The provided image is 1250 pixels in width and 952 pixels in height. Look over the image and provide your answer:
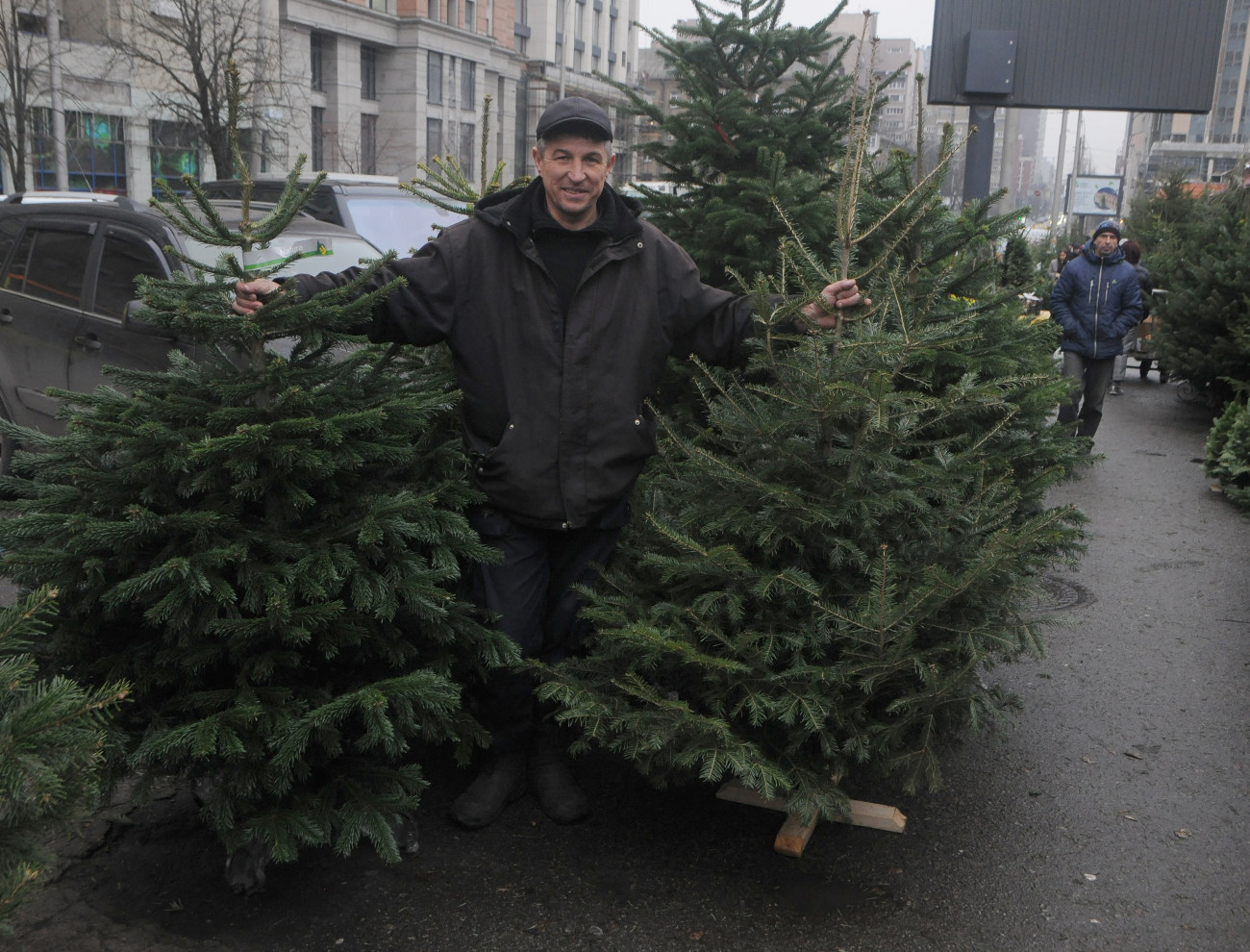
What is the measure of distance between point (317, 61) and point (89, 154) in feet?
55.4

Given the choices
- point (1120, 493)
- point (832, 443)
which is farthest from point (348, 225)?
point (832, 443)

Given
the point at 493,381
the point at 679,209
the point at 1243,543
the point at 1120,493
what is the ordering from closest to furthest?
the point at 493,381
the point at 679,209
the point at 1243,543
the point at 1120,493

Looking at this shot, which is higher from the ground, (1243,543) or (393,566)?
(393,566)

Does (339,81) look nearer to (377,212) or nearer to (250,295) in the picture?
(377,212)

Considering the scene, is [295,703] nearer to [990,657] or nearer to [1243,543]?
[990,657]

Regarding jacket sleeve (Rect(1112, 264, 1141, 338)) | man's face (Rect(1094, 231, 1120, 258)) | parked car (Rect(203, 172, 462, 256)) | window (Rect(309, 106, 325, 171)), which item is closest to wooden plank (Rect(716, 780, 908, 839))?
parked car (Rect(203, 172, 462, 256))

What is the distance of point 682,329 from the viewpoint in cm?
385

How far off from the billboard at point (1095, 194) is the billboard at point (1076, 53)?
53162 mm

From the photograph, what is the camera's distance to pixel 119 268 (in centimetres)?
730

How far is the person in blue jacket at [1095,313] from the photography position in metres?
10.4

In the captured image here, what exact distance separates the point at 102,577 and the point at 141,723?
0.40 meters

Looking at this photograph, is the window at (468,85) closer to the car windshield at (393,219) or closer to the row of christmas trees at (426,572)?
the car windshield at (393,219)

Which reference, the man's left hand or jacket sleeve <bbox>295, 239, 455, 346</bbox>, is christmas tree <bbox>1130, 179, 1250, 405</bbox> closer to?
the man's left hand

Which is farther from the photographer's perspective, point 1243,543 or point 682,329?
point 1243,543
